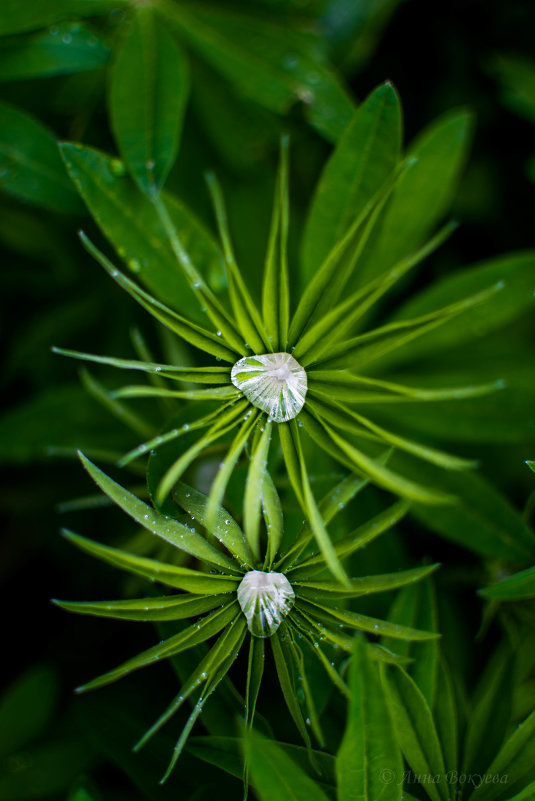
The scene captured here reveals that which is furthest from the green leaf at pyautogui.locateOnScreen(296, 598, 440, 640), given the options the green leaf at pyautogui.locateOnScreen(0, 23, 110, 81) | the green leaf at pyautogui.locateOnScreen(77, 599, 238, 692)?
the green leaf at pyautogui.locateOnScreen(0, 23, 110, 81)

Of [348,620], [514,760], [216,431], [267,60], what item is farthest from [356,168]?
[514,760]

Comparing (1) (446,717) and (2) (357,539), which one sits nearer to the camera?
(2) (357,539)

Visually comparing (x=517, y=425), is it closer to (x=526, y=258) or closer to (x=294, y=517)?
(x=526, y=258)

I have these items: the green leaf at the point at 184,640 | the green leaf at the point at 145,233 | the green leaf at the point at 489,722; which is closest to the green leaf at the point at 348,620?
the green leaf at the point at 184,640

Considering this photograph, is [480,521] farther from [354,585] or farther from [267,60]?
[267,60]

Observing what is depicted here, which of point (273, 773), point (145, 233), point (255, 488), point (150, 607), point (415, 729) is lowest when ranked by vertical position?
point (415, 729)

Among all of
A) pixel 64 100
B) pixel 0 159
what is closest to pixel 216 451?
pixel 0 159

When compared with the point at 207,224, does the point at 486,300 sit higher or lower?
lower
